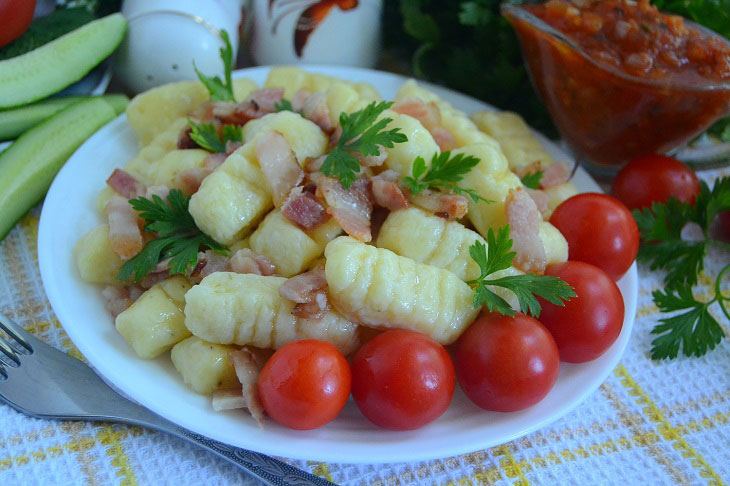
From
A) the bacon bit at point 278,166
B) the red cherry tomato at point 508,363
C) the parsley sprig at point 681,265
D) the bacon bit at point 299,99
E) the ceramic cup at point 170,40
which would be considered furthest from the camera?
the ceramic cup at point 170,40

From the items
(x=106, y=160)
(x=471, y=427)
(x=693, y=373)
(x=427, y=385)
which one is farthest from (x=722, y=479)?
Result: (x=106, y=160)

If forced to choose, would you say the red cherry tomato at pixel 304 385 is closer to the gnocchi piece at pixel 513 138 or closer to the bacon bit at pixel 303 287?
the bacon bit at pixel 303 287

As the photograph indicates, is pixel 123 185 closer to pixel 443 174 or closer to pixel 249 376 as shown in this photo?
pixel 249 376

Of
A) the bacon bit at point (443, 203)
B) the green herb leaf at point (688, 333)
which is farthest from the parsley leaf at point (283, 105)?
the green herb leaf at point (688, 333)

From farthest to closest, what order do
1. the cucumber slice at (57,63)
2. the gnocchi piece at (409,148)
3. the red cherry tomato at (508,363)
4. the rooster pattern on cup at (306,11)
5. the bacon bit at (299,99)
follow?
the rooster pattern on cup at (306,11)
the cucumber slice at (57,63)
the bacon bit at (299,99)
the gnocchi piece at (409,148)
the red cherry tomato at (508,363)

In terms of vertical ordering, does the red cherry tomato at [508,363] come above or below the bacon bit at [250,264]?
below

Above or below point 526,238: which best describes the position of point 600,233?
below

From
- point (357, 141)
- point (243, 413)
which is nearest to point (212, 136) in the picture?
point (357, 141)

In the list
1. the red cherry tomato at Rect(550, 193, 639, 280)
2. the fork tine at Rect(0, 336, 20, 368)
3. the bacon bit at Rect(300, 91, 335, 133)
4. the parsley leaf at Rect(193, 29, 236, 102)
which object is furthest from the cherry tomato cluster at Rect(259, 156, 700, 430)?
the parsley leaf at Rect(193, 29, 236, 102)
